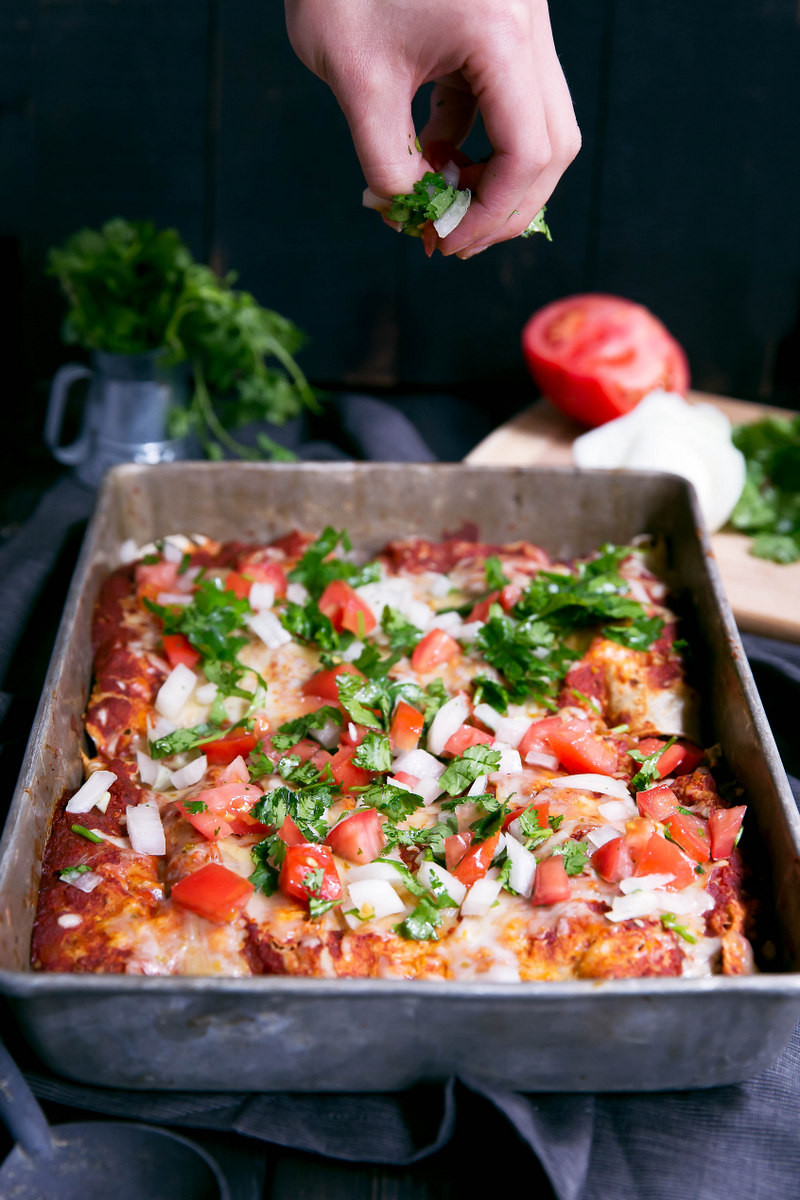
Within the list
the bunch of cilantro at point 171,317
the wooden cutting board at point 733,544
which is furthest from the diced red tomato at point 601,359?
the bunch of cilantro at point 171,317

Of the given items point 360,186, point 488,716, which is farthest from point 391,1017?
point 360,186

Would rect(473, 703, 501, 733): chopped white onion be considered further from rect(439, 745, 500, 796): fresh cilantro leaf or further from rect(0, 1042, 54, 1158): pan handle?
rect(0, 1042, 54, 1158): pan handle

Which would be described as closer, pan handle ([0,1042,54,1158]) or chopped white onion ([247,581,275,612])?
pan handle ([0,1042,54,1158])

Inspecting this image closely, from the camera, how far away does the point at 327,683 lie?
8.82 feet

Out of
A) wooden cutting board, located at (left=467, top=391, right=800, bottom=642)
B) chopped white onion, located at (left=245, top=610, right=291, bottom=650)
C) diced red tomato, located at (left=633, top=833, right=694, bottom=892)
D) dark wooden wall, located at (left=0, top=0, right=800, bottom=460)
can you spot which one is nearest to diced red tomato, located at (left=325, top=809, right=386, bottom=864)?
diced red tomato, located at (left=633, top=833, right=694, bottom=892)

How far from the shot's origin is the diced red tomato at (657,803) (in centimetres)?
229

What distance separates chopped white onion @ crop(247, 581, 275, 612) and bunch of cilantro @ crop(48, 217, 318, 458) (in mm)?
952

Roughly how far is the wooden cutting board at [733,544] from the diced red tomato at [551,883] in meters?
1.51

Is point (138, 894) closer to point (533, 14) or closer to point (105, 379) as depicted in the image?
point (533, 14)

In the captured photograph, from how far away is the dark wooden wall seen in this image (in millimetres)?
4715

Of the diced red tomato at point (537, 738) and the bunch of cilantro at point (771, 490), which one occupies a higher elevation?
the diced red tomato at point (537, 738)

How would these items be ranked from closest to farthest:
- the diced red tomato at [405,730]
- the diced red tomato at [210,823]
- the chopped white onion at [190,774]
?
the diced red tomato at [210,823] < the chopped white onion at [190,774] < the diced red tomato at [405,730]

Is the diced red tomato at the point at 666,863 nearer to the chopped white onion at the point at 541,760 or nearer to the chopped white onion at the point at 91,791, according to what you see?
the chopped white onion at the point at 541,760

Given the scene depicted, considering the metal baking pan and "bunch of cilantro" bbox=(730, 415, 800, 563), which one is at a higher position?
the metal baking pan
